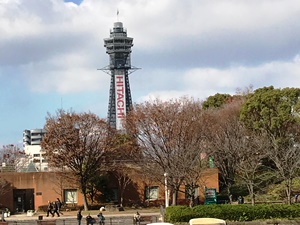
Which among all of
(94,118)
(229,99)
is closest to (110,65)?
(229,99)

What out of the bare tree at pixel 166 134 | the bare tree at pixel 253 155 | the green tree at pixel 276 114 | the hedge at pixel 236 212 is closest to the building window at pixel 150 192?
the bare tree at pixel 166 134

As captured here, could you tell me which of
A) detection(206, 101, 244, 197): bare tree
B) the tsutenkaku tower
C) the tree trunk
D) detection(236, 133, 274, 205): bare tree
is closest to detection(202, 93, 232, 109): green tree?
detection(206, 101, 244, 197): bare tree

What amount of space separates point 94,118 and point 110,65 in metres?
110

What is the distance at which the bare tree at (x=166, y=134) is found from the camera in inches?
1603

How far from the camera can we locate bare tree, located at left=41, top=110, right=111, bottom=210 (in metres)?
44.1

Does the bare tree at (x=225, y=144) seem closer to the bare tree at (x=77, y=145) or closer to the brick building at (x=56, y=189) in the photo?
the brick building at (x=56, y=189)

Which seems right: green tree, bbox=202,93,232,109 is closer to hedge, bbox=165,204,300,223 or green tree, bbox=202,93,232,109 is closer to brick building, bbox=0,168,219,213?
brick building, bbox=0,168,219,213

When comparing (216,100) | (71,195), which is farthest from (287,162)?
(216,100)

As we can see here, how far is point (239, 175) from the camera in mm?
47062

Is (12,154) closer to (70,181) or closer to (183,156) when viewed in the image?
(70,181)

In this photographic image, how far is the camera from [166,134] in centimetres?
4347

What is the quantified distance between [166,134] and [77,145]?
727 cm

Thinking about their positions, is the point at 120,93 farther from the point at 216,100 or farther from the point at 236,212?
the point at 236,212

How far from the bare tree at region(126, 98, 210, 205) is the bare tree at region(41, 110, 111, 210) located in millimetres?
3034
